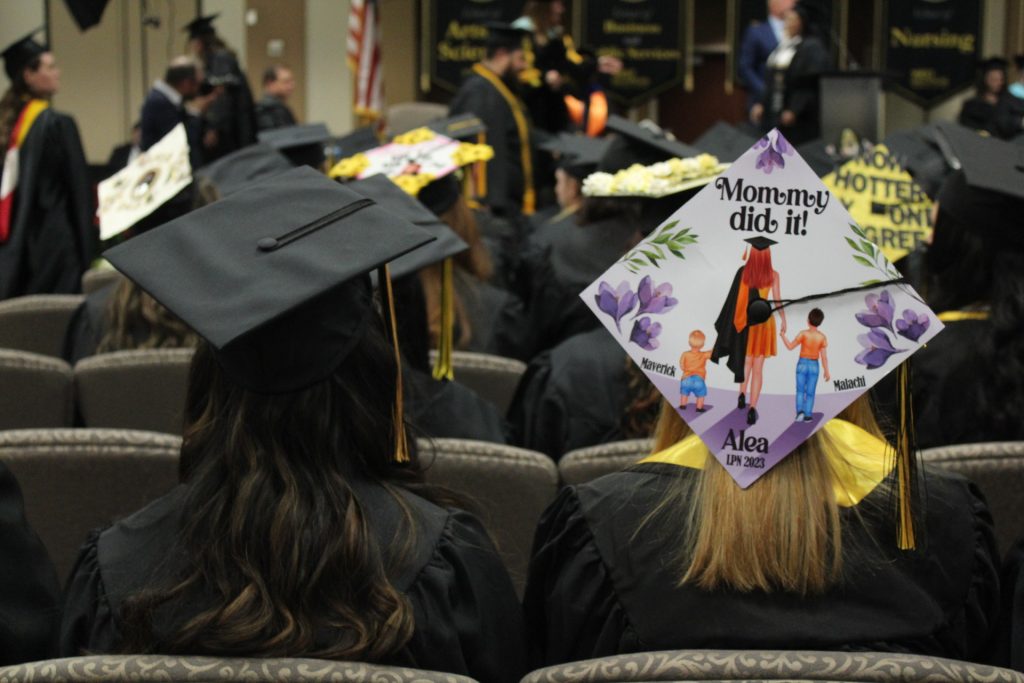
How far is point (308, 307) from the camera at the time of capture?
71.5 inches

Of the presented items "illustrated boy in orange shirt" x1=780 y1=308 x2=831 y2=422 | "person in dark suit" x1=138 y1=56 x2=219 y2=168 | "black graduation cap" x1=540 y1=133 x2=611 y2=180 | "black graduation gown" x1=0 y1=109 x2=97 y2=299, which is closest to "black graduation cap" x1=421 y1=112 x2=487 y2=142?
"black graduation cap" x1=540 y1=133 x2=611 y2=180

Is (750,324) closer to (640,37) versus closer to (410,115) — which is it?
(410,115)

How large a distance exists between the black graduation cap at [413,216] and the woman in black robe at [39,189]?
15.1 feet

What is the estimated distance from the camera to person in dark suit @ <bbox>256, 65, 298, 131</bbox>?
1110 cm

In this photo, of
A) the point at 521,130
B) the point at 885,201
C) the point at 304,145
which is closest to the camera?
the point at 885,201

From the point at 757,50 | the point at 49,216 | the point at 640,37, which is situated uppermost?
the point at 640,37

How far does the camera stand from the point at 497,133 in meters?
9.07

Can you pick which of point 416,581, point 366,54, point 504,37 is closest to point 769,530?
point 416,581

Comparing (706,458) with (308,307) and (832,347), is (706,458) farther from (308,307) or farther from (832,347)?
(308,307)

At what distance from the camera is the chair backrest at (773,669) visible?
134cm

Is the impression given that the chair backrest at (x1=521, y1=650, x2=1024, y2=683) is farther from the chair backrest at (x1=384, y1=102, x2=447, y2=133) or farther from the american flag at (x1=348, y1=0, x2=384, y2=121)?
the chair backrest at (x1=384, y1=102, x2=447, y2=133)

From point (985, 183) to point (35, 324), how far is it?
281 cm

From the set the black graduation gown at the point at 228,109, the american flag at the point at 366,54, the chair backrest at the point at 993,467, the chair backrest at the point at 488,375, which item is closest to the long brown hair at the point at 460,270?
the chair backrest at the point at 488,375

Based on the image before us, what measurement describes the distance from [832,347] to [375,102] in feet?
31.9
